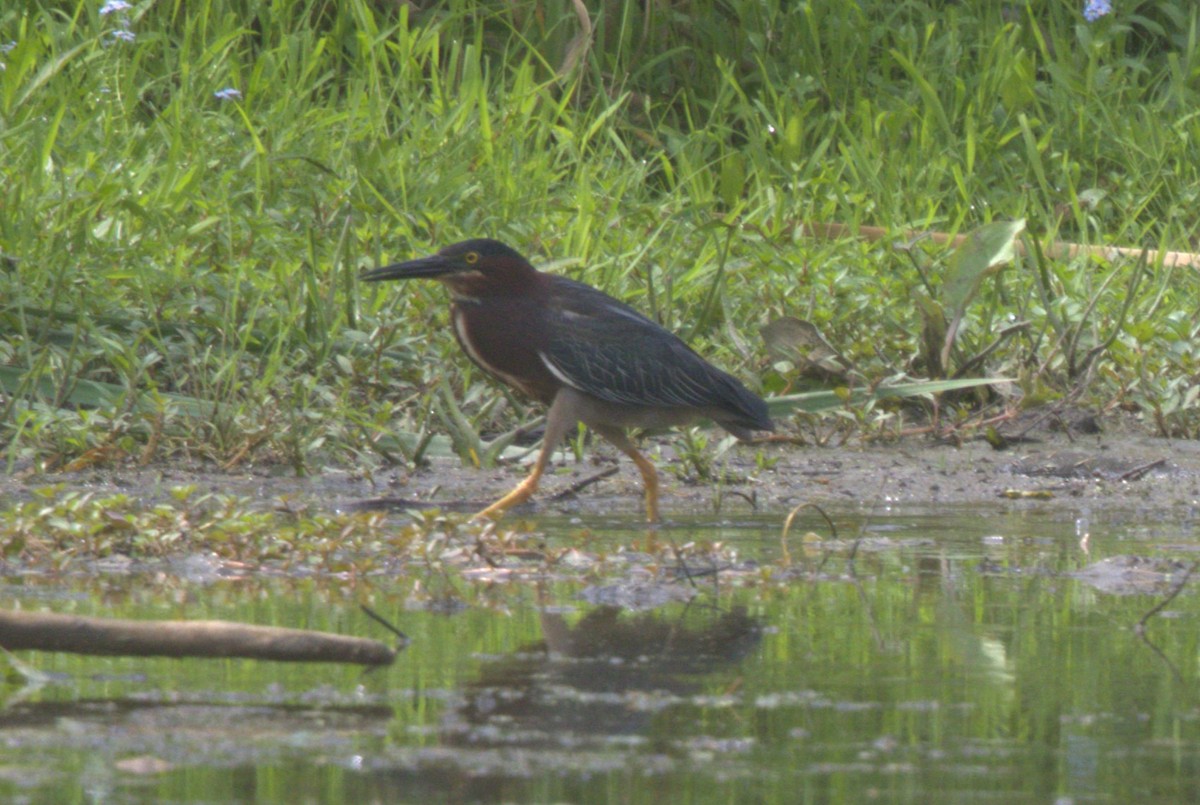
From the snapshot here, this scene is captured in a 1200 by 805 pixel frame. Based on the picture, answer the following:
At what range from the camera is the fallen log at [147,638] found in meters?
2.81

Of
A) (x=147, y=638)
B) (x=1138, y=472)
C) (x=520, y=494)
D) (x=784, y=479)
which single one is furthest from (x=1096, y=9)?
(x=147, y=638)

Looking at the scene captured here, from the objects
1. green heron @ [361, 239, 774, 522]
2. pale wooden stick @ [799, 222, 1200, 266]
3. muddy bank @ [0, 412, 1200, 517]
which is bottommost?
muddy bank @ [0, 412, 1200, 517]

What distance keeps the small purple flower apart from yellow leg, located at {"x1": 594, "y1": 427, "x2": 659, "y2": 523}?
14.4ft

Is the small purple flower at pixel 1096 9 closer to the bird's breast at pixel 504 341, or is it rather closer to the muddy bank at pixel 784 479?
the muddy bank at pixel 784 479

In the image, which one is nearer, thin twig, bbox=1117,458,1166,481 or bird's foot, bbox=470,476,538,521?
bird's foot, bbox=470,476,538,521

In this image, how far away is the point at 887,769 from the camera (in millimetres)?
2521

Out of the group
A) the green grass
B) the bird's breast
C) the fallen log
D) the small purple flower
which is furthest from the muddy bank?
the small purple flower

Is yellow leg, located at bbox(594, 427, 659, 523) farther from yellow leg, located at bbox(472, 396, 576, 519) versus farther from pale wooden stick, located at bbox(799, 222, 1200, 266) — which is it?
pale wooden stick, located at bbox(799, 222, 1200, 266)

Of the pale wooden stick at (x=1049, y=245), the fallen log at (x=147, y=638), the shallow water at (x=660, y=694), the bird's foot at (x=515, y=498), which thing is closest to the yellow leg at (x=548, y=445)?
the bird's foot at (x=515, y=498)

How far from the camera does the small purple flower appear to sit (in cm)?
916

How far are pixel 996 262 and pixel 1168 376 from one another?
0.73 metres

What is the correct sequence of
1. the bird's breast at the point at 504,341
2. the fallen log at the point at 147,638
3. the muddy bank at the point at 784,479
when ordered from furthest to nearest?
the muddy bank at the point at 784,479 → the bird's breast at the point at 504,341 → the fallen log at the point at 147,638

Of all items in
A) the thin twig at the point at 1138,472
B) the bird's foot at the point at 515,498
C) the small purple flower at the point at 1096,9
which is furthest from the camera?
the small purple flower at the point at 1096,9

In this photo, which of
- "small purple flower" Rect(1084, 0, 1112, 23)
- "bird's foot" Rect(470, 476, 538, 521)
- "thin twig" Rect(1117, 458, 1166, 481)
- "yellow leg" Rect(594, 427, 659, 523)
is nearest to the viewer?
"bird's foot" Rect(470, 476, 538, 521)
